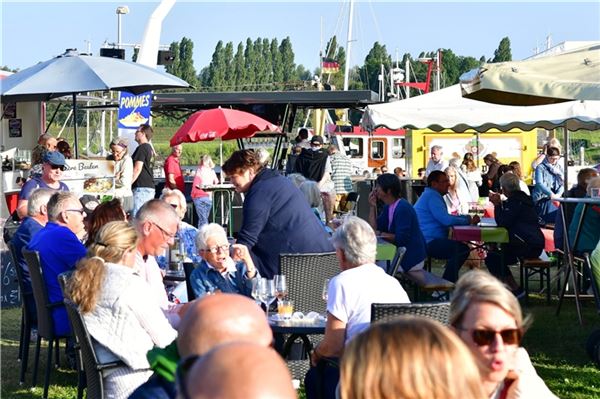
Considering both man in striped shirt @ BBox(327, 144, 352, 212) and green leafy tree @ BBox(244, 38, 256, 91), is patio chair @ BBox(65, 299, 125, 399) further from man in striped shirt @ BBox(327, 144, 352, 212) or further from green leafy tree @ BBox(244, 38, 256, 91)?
green leafy tree @ BBox(244, 38, 256, 91)

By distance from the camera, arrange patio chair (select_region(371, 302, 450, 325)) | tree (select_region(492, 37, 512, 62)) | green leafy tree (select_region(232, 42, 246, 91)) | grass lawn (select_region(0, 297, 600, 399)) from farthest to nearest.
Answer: tree (select_region(492, 37, 512, 62)) → green leafy tree (select_region(232, 42, 246, 91)) → grass lawn (select_region(0, 297, 600, 399)) → patio chair (select_region(371, 302, 450, 325))

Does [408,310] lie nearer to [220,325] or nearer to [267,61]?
[220,325]

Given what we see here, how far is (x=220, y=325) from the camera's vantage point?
2133mm

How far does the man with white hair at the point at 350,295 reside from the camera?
4.98 metres

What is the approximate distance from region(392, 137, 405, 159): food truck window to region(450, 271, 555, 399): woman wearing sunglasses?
33576 millimetres

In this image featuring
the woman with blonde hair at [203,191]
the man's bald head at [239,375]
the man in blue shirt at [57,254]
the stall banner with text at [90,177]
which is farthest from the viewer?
the woman with blonde hair at [203,191]

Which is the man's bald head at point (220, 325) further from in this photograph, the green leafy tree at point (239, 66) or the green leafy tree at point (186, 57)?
the green leafy tree at point (239, 66)

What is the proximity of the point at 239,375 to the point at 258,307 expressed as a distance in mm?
812

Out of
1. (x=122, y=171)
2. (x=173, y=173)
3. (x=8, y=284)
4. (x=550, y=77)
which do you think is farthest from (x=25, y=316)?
(x=173, y=173)

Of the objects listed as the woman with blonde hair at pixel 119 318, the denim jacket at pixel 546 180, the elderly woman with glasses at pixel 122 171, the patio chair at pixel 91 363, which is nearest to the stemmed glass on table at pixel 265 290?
the woman with blonde hair at pixel 119 318

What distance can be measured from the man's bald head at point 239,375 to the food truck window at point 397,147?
35396mm

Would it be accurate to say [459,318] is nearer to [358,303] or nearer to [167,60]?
[358,303]

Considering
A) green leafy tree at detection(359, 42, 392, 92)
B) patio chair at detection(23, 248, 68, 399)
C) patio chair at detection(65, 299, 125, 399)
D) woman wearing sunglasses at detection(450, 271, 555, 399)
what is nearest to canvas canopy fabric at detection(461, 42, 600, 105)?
patio chair at detection(23, 248, 68, 399)

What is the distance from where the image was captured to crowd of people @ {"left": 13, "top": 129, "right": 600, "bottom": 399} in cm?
195
